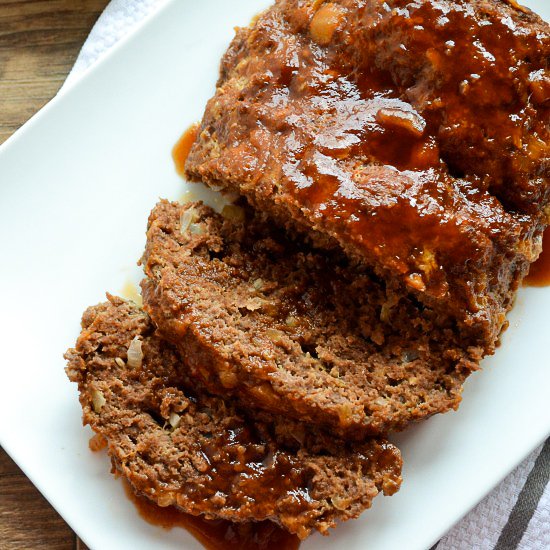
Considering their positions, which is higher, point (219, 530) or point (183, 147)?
point (183, 147)

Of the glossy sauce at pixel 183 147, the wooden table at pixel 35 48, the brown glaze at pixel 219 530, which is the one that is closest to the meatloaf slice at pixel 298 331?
the glossy sauce at pixel 183 147

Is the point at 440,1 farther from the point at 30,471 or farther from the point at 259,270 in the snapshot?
the point at 30,471

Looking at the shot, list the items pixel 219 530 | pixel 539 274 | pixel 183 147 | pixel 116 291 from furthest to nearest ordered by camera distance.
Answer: pixel 183 147, pixel 116 291, pixel 539 274, pixel 219 530

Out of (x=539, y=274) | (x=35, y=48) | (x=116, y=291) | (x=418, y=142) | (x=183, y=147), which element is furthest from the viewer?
(x=35, y=48)

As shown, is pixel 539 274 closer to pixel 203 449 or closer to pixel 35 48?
pixel 203 449

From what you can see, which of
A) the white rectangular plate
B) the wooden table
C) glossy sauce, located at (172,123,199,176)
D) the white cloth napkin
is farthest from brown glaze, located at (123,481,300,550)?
the wooden table

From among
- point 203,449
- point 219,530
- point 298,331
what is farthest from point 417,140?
point 219,530

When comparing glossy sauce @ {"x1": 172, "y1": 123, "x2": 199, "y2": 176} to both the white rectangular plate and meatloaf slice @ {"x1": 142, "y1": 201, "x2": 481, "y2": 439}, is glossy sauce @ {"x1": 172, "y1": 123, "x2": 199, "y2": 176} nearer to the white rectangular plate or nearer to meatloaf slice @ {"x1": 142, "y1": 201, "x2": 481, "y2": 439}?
the white rectangular plate
